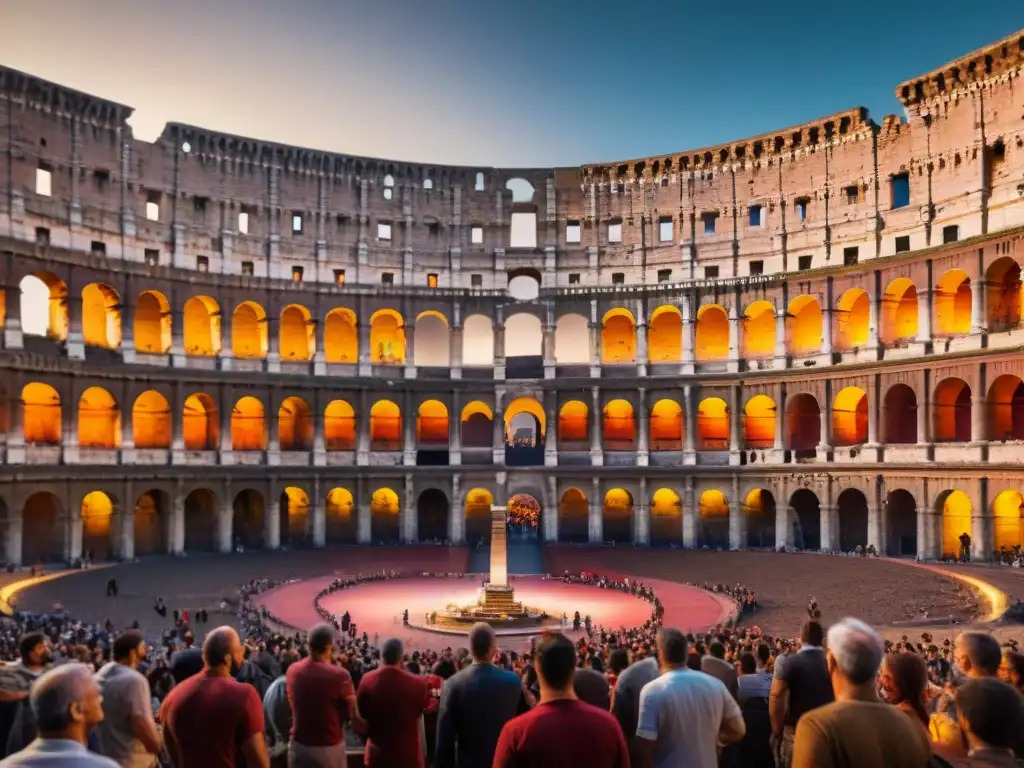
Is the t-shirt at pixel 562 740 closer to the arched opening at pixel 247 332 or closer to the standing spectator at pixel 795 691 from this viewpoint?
the standing spectator at pixel 795 691

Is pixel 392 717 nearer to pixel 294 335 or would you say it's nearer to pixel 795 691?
pixel 795 691

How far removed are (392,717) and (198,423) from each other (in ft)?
156

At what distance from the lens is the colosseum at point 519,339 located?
145 ft

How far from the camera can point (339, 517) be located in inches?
2192

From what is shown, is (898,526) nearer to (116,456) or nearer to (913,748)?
(116,456)

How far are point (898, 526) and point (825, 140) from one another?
21.4 meters

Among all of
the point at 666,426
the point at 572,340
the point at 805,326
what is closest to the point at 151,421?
the point at 572,340

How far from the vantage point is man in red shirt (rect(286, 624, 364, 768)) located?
8.09 m

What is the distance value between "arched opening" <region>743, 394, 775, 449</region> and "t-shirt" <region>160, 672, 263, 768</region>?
48.9m

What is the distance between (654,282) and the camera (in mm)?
57375

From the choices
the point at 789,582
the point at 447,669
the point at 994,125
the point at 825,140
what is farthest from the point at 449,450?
the point at 447,669

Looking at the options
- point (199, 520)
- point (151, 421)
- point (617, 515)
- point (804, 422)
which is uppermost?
point (151, 421)

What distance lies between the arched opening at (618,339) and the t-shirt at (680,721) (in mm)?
52029

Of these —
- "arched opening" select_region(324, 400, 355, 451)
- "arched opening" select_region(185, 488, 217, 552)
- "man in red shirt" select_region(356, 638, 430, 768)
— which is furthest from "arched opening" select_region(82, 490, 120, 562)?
"man in red shirt" select_region(356, 638, 430, 768)
